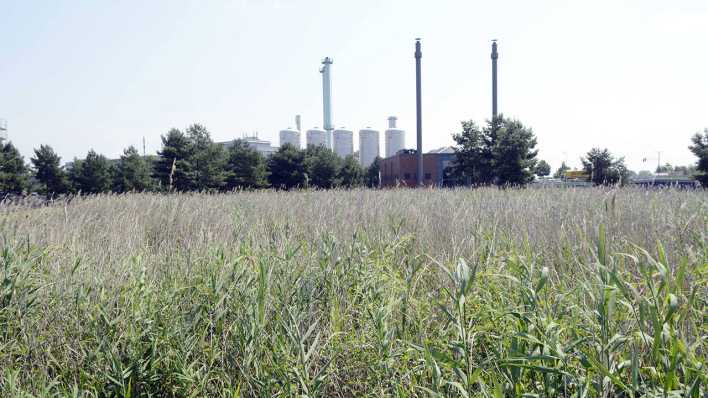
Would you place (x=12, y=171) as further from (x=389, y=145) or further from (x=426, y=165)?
(x=389, y=145)

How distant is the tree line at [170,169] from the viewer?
29219 millimetres

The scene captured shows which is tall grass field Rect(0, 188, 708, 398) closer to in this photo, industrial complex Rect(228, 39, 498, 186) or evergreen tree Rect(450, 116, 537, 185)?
industrial complex Rect(228, 39, 498, 186)

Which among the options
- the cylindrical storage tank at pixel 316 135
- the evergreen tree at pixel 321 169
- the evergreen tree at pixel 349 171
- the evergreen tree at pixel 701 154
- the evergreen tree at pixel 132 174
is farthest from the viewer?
the cylindrical storage tank at pixel 316 135

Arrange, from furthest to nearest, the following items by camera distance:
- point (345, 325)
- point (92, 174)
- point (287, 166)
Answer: point (287, 166), point (92, 174), point (345, 325)

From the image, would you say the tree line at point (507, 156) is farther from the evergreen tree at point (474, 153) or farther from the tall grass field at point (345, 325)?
the tall grass field at point (345, 325)

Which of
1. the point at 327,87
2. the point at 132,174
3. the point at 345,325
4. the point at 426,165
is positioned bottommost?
the point at 345,325

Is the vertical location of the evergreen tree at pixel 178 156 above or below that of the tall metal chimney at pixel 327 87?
below

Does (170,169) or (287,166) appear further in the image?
(287,166)

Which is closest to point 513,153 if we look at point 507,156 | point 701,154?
point 507,156

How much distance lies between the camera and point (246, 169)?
32.6 metres

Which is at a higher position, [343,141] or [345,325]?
[343,141]

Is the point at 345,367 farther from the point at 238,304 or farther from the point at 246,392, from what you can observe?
the point at 238,304

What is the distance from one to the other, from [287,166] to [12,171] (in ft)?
58.4

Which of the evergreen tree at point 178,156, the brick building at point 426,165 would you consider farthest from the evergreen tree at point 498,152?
the evergreen tree at point 178,156
